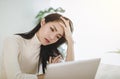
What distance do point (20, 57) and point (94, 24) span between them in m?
1.00

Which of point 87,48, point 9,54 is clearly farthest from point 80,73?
point 87,48

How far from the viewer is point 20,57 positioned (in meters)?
2.04

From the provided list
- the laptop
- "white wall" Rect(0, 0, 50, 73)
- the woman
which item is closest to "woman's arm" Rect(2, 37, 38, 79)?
the woman

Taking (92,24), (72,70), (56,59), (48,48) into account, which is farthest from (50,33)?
(72,70)

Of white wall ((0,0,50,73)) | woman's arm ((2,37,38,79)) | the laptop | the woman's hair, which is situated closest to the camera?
the laptop

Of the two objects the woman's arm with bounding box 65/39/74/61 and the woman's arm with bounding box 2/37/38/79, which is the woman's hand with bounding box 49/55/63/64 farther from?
the woman's arm with bounding box 2/37/38/79

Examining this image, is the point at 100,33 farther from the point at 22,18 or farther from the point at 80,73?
the point at 80,73

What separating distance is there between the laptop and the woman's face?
85 centimetres

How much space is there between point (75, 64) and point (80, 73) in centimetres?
6

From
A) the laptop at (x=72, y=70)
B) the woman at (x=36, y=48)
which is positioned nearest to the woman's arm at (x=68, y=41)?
the woman at (x=36, y=48)

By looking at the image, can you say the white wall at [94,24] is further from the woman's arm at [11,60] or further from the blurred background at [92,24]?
the woman's arm at [11,60]

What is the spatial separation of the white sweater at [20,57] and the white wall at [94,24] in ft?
1.89

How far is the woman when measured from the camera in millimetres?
1980

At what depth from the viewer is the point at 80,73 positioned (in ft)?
4.36
